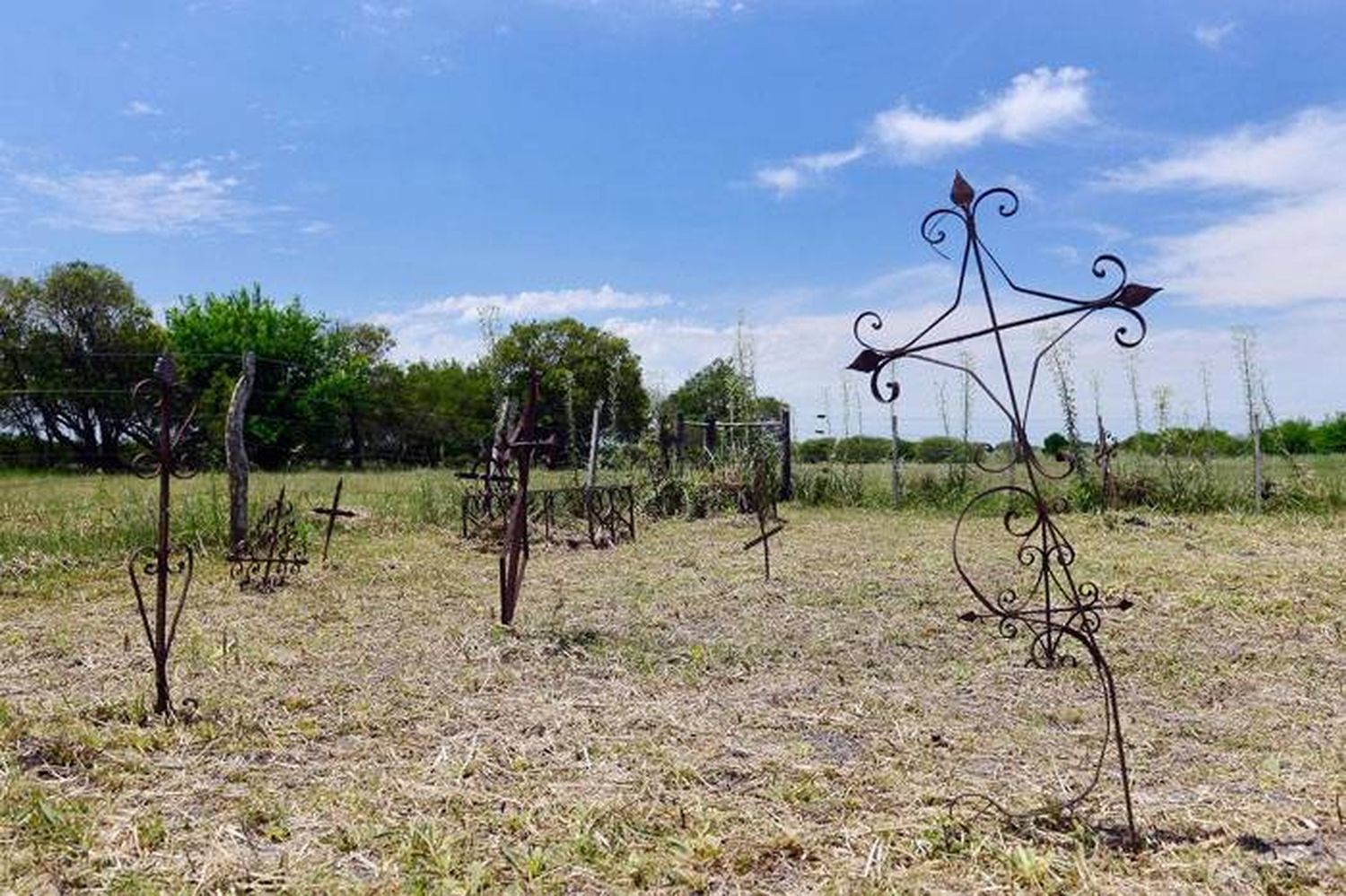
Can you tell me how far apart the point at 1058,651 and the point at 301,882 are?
3.71 m

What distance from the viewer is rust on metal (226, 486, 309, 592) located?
22.3ft

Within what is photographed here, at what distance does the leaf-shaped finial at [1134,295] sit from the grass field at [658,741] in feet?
4.65

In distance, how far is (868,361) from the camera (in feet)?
→ 9.12

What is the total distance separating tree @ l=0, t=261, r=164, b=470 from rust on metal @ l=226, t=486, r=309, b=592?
8681 mm

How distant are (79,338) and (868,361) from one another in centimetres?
2504

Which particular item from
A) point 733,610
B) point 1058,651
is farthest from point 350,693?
point 1058,651

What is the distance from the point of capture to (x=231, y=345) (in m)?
26.6

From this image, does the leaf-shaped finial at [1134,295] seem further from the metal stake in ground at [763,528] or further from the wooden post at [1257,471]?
the wooden post at [1257,471]

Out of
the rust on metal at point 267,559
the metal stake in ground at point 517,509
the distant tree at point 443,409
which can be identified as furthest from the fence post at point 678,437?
the metal stake in ground at point 517,509

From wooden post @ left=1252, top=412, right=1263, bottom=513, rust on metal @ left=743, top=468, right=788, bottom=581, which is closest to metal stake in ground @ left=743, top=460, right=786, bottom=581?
rust on metal @ left=743, top=468, right=788, bottom=581

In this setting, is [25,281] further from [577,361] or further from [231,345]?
[577,361]

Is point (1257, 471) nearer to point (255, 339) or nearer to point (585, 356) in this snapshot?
point (585, 356)

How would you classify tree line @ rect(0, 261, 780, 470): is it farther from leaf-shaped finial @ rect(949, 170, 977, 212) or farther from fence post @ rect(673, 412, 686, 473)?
leaf-shaped finial @ rect(949, 170, 977, 212)

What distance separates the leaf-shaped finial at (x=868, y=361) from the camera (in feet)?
9.07
